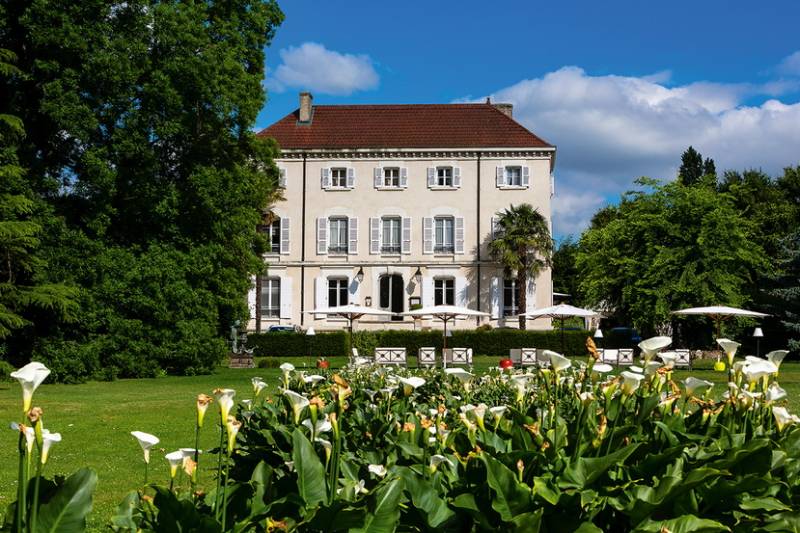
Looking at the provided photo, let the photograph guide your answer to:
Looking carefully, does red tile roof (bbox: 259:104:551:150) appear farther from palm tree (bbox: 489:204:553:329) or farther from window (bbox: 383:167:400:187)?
palm tree (bbox: 489:204:553:329)

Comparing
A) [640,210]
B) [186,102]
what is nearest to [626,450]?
[186,102]

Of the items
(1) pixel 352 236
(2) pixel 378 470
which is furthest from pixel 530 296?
(2) pixel 378 470

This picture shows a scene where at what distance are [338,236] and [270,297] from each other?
442cm

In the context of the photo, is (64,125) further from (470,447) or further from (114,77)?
(470,447)

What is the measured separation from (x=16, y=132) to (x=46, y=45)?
2.59 meters

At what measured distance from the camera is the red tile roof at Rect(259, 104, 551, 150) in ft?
129

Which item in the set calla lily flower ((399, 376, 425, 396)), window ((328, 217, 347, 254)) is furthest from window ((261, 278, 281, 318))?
calla lily flower ((399, 376, 425, 396))

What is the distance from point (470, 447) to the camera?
3328mm

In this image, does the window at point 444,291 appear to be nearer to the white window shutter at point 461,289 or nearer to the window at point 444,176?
the white window shutter at point 461,289

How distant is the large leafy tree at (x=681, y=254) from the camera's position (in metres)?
31.7

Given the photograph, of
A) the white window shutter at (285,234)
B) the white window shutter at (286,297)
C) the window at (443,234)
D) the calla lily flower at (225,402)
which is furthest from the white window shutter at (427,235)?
the calla lily flower at (225,402)

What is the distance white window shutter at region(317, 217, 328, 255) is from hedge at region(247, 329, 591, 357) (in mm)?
6740

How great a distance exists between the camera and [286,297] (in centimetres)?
3962

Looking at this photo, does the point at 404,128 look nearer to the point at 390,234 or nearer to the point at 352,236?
the point at 390,234
